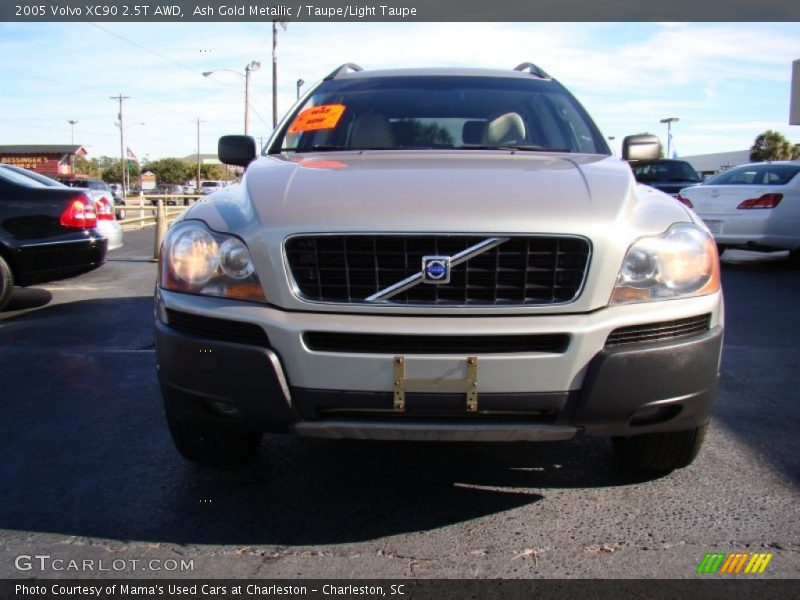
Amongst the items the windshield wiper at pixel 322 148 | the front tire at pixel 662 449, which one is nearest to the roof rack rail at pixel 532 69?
the windshield wiper at pixel 322 148

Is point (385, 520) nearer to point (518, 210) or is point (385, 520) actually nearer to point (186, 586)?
point (186, 586)

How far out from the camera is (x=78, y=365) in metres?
5.05

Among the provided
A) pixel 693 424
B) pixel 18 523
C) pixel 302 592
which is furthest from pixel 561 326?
pixel 18 523

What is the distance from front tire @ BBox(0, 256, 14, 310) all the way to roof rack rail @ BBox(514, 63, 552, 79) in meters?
5.06

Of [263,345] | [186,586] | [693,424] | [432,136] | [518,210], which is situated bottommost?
[186,586]

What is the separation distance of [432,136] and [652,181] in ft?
40.8

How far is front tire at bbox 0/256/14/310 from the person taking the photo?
22.6 ft

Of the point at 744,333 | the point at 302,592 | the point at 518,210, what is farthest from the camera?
the point at 744,333

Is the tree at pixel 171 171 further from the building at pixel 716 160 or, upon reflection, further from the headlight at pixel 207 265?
the headlight at pixel 207 265

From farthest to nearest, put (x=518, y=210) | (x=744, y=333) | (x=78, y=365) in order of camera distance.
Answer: (x=744, y=333) < (x=78, y=365) < (x=518, y=210)

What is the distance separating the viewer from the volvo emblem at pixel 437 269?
94.7 inches

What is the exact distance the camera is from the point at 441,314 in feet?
7.89

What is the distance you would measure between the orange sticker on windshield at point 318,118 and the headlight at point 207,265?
4.61ft

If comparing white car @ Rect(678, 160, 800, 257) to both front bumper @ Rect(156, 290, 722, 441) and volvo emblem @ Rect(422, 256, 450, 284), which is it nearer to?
front bumper @ Rect(156, 290, 722, 441)
